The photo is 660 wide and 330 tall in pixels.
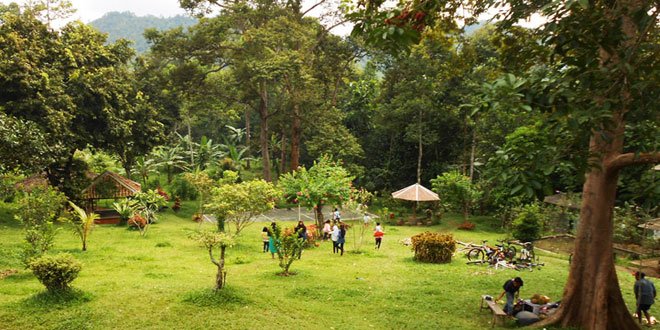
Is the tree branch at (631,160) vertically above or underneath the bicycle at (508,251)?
above

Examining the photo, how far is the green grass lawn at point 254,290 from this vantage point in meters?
8.85

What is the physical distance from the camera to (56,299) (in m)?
9.27

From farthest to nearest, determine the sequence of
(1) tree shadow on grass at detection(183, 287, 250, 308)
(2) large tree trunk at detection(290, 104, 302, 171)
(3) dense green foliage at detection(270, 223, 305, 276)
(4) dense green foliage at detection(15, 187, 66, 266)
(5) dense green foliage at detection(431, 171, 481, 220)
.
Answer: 1. (2) large tree trunk at detection(290, 104, 302, 171)
2. (5) dense green foliage at detection(431, 171, 481, 220)
3. (3) dense green foliage at detection(270, 223, 305, 276)
4. (4) dense green foliage at detection(15, 187, 66, 266)
5. (1) tree shadow on grass at detection(183, 287, 250, 308)

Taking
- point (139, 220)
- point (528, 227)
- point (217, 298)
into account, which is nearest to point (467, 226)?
point (528, 227)

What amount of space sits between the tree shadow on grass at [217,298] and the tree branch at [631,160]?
7.34 metres

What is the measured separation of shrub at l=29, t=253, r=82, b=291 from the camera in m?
9.22

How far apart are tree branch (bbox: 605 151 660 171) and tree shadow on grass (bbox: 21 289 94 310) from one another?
10113 mm

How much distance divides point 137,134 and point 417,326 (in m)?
19.4

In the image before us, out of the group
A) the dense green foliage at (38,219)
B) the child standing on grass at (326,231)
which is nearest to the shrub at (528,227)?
the child standing on grass at (326,231)

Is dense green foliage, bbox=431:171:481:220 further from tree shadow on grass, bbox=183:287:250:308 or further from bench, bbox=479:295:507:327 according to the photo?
tree shadow on grass, bbox=183:287:250:308

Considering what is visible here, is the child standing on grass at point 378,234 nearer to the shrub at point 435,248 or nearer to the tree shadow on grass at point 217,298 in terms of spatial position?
the shrub at point 435,248

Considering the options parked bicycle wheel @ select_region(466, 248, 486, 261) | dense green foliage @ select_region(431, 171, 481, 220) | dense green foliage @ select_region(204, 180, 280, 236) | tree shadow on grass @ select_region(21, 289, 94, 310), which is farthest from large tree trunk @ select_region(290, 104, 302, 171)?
tree shadow on grass @ select_region(21, 289, 94, 310)

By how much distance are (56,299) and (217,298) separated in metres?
3.12

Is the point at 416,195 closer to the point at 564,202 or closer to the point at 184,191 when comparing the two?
the point at 564,202
